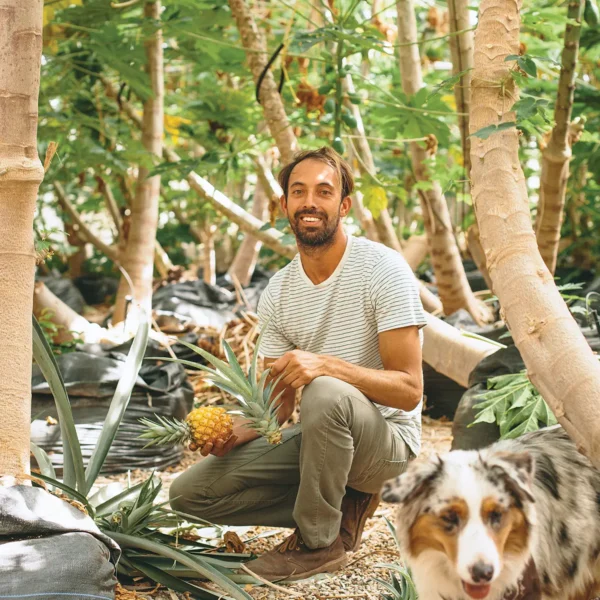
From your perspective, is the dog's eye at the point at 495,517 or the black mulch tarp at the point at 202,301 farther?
the black mulch tarp at the point at 202,301

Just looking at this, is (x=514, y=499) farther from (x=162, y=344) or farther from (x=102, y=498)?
(x=162, y=344)

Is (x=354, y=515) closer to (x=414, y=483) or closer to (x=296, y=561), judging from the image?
(x=296, y=561)

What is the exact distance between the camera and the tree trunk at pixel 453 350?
14.1ft

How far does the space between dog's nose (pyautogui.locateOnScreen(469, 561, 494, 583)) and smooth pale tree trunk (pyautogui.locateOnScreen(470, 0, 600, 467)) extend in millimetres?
508

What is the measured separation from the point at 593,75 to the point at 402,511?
598 cm

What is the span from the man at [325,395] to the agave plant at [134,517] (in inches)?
5.8

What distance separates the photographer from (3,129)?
2516 mm

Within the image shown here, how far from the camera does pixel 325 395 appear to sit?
2762 millimetres

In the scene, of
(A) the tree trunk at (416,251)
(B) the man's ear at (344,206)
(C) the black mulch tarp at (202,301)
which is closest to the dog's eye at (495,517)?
(B) the man's ear at (344,206)

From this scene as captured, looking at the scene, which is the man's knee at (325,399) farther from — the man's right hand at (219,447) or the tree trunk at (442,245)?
the tree trunk at (442,245)

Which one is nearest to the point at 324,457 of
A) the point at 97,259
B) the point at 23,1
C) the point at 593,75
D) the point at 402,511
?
the point at 402,511

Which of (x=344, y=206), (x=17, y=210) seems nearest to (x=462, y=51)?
(x=344, y=206)

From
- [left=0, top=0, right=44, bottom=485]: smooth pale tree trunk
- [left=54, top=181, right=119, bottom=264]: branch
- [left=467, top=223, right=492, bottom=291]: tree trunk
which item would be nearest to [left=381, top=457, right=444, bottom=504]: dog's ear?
[left=0, top=0, right=44, bottom=485]: smooth pale tree trunk

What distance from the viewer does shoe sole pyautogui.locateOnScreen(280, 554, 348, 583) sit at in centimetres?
287
